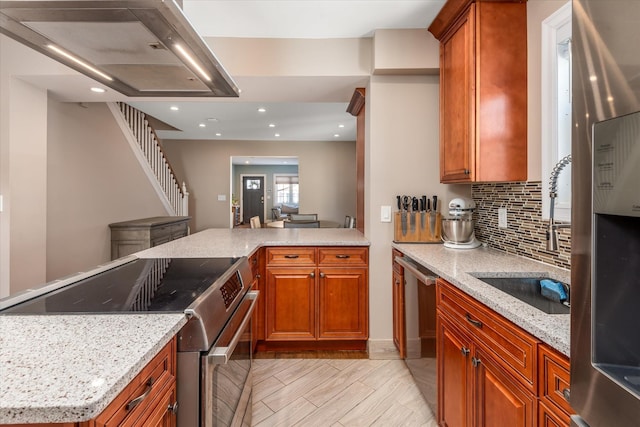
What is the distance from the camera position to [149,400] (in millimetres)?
781

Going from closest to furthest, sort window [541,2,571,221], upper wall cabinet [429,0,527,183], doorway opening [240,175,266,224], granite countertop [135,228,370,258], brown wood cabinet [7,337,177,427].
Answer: brown wood cabinet [7,337,177,427]
window [541,2,571,221]
upper wall cabinet [429,0,527,183]
granite countertop [135,228,370,258]
doorway opening [240,175,266,224]

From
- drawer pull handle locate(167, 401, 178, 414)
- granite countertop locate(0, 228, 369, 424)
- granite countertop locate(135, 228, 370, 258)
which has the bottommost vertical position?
drawer pull handle locate(167, 401, 178, 414)

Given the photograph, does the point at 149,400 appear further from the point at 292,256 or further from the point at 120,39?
the point at 292,256

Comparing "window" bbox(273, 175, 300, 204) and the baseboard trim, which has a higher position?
"window" bbox(273, 175, 300, 204)

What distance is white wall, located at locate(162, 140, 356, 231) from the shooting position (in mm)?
7133

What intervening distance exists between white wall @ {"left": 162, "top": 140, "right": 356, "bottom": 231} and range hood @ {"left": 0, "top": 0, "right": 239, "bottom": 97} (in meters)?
5.76

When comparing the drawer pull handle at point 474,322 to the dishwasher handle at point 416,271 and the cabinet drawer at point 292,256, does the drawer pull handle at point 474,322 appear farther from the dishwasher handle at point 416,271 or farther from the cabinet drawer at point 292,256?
the cabinet drawer at point 292,256

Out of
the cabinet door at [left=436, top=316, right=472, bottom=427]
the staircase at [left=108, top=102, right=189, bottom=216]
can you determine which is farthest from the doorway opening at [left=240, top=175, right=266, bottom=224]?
the cabinet door at [left=436, top=316, right=472, bottom=427]

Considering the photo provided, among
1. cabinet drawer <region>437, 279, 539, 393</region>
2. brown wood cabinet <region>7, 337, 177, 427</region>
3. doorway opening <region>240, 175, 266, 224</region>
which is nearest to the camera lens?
brown wood cabinet <region>7, 337, 177, 427</region>

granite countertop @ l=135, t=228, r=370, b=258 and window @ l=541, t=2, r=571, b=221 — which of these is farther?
granite countertop @ l=135, t=228, r=370, b=258

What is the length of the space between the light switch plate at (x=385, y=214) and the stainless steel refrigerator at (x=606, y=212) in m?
1.89

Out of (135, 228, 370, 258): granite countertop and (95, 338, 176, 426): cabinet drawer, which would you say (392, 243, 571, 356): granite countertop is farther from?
(95, 338, 176, 426): cabinet drawer

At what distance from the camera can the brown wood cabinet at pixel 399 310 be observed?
2225mm

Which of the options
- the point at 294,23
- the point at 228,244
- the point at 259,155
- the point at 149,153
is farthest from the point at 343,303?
the point at 259,155
